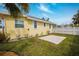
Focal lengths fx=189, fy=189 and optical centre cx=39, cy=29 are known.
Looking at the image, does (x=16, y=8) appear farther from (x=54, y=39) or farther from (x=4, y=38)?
(x=54, y=39)

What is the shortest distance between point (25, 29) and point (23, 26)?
0.23 ft

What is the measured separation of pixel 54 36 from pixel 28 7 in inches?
27.9

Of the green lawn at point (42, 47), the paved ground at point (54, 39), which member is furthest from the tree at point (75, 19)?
the paved ground at point (54, 39)

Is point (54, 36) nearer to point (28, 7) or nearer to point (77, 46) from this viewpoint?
point (77, 46)

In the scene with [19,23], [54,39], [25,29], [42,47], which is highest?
[19,23]

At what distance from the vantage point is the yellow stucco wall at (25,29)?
3.41 m

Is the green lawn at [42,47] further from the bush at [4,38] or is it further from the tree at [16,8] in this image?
the tree at [16,8]

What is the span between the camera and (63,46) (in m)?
3.38

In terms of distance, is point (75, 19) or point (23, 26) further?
point (23, 26)

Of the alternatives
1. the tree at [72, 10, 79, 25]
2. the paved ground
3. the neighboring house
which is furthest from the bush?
the tree at [72, 10, 79, 25]

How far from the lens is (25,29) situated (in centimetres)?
344

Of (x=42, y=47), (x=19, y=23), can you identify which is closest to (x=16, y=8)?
(x=19, y=23)

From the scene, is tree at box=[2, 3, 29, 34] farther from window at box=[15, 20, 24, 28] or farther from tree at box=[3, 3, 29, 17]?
window at box=[15, 20, 24, 28]

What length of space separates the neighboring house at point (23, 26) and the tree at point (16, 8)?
90 mm
